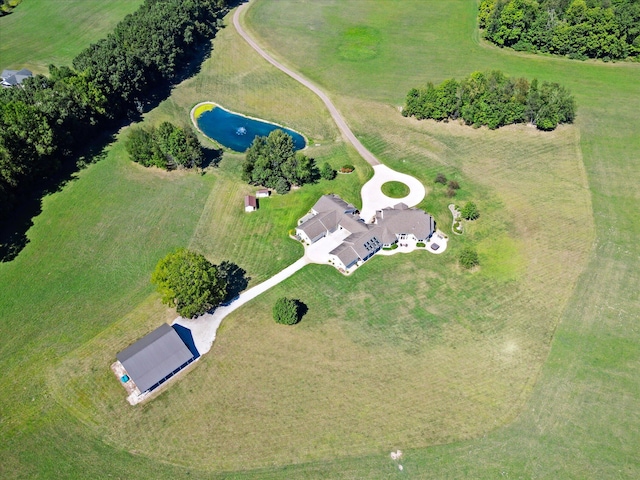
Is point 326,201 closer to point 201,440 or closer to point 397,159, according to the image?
point 397,159

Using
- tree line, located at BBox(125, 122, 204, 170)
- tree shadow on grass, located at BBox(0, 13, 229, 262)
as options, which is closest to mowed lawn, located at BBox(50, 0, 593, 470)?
tree line, located at BBox(125, 122, 204, 170)

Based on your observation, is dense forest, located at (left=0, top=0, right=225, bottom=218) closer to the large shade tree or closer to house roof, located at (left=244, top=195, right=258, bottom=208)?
the large shade tree

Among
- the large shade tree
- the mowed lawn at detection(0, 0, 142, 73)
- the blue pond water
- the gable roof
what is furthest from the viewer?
the mowed lawn at detection(0, 0, 142, 73)

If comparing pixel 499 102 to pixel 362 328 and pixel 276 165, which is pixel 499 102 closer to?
pixel 276 165

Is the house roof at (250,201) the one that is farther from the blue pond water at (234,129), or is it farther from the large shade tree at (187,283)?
the large shade tree at (187,283)

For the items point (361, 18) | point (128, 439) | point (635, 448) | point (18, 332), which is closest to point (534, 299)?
point (635, 448)

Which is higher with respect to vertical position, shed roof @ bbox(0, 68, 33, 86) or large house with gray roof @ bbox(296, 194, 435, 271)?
shed roof @ bbox(0, 68, 33, 86)
